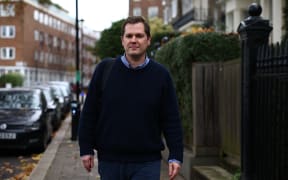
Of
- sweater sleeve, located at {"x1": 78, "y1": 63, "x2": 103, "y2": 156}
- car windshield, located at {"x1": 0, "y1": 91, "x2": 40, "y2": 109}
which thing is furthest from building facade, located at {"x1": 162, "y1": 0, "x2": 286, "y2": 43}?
sweater sleeve, located at {"x1": 78, "y1": 63, "x2": 103, "y2": 156}

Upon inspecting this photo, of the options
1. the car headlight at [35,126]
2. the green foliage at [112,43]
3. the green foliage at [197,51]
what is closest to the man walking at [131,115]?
the green foliage at [197,51]

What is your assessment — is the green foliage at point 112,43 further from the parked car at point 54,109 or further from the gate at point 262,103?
the gate at point 262,103

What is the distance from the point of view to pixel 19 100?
46.8 ft

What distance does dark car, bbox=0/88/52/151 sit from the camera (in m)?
12.4

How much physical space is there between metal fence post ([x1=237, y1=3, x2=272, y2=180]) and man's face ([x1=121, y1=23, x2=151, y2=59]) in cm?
170

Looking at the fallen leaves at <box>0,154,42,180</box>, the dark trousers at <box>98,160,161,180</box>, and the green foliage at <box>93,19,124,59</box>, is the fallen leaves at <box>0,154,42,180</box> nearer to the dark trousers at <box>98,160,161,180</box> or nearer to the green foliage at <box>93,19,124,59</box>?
the dark trousers at <box>98,160,161,180</box>

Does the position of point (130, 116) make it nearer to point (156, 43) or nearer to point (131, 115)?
point (131, 115)

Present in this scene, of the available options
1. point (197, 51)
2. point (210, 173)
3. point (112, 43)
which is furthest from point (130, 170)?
point (112, 43)

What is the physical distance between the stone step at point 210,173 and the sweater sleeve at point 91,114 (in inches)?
124

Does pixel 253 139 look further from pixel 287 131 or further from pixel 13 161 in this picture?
pixel 13 161

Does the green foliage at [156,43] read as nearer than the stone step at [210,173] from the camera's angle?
No

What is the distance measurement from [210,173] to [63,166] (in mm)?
3519

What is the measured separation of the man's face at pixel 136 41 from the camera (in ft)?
13.6

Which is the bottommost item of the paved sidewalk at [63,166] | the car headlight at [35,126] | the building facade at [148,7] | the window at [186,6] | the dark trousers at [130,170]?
the paved sidewalk at [63,166]
